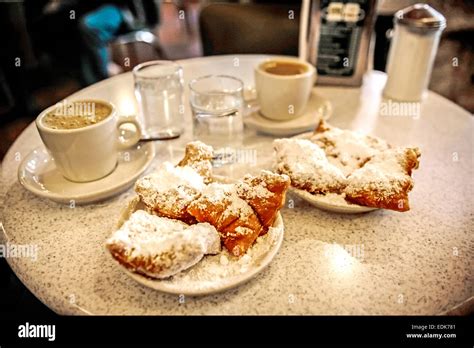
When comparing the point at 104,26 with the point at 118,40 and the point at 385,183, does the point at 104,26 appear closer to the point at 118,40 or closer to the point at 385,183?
the point at 118,40

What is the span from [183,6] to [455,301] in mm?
4230

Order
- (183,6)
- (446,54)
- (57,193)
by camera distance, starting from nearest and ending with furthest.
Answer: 1. (57,193)
2. (446,54)
3. (183,6)

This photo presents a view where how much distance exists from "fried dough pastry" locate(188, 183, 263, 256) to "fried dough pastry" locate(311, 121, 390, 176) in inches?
10.0

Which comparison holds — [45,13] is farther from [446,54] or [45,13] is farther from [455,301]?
[455,301]

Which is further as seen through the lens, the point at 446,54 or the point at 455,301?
the point at 446,54

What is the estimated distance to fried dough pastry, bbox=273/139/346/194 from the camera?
775mm

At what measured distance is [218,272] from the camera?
0.64m

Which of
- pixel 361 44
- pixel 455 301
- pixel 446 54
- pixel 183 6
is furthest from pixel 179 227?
pixel 183 6

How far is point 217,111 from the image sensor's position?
3.18ft
